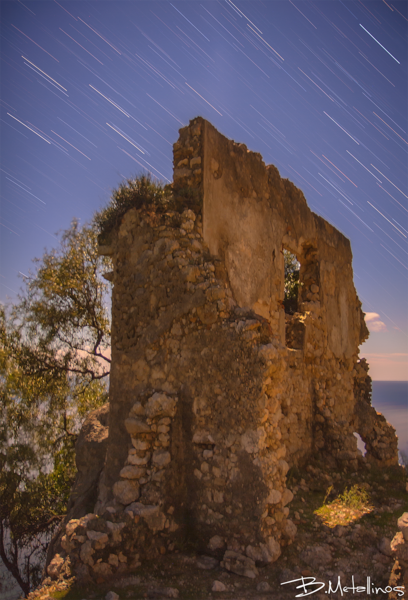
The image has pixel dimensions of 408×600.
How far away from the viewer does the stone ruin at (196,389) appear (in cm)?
374

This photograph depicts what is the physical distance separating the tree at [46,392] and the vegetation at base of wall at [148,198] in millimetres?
6745

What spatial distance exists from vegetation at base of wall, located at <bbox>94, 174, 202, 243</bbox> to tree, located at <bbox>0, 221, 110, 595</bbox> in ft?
22.1

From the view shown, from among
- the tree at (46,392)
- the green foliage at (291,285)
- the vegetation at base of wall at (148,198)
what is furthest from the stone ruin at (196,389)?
the tree at (46,392)

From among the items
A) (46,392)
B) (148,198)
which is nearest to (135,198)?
(148,198)

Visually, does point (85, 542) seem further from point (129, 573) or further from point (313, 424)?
point (313, 424)

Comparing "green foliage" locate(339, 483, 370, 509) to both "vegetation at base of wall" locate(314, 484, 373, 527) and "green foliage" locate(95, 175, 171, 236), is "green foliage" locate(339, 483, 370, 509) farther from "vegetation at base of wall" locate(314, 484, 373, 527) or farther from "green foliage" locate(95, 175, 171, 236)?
"green foliage" locate(95, 175, 171, 236)

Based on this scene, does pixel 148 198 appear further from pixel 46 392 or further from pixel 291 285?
pixel 46 392

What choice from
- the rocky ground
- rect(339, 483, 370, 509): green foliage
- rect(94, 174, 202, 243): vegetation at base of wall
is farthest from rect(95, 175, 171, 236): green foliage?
rect(339, 483, 370, 509): green foliage

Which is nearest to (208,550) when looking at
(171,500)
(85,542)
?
(171,500)

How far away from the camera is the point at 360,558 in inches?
158

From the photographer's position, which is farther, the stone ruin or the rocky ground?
the stone ruin

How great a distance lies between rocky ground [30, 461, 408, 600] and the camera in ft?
10.6
